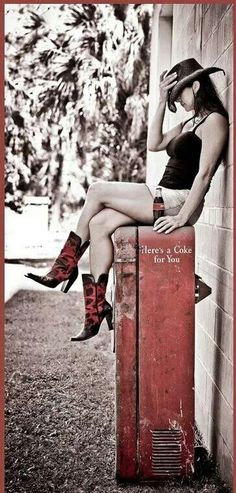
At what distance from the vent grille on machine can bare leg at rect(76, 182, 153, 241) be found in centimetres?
92

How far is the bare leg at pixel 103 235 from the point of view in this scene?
2.98m

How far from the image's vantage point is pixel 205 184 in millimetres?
2842

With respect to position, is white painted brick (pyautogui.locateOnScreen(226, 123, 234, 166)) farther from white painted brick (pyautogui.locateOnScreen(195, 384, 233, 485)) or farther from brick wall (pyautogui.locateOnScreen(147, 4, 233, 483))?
white painted brick (pyautogui.locateOnScreen(195, 384, 233, 485))

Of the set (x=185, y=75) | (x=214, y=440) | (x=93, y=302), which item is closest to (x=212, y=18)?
(x=185, y=75)

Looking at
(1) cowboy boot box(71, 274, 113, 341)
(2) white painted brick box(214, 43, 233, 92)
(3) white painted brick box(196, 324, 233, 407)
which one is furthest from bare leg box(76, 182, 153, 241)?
(3) white painted brick box(196, 324, 233, 407)

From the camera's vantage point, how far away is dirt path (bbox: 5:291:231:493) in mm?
2900

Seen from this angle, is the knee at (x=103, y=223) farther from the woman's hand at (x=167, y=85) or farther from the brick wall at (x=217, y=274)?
the woman's hand at (x=167, y=85)

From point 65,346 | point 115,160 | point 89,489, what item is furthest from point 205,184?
point 115,160

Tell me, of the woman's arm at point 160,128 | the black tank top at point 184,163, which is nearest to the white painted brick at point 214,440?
the black tank top at point 184,163

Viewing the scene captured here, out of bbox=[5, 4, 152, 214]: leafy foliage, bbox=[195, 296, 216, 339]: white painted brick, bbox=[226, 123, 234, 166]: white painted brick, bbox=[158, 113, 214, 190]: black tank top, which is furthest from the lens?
bbox=[5, 4, 152, 214]: leafy foliage

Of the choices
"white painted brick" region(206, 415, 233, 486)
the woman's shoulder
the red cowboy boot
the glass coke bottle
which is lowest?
"white painted brick" region(206, 415, 233, 486)

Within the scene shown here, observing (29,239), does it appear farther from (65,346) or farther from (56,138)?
(65,346)

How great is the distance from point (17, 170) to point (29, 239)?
29.8 inches

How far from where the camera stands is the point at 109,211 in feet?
9.77
